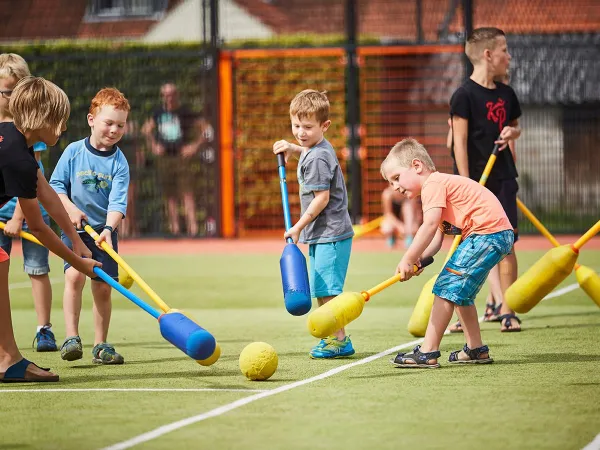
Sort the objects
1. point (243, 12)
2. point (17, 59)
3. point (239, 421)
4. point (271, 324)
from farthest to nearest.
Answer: point (243, 12) → point (271, 324) → point (17, 59) → point (239, 421)

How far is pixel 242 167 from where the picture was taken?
18875 mm

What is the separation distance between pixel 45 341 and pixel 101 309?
2.26ft

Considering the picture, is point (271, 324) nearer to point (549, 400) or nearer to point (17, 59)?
point (17, 59)

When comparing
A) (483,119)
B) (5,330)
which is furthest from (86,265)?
(483,119)

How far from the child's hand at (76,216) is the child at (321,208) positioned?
1.26m

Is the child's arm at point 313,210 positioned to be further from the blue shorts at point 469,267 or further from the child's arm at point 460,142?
the child's arm at point 460,142

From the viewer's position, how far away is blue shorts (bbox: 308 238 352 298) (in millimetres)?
7426

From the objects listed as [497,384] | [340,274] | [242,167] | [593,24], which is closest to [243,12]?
[242,167]

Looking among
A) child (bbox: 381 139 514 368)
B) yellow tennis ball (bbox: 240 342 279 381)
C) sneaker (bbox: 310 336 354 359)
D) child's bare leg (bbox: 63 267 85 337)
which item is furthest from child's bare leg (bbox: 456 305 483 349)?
child's bare leg (bbox: 63 267 85 337)

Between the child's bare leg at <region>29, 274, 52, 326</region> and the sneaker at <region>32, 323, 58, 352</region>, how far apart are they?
0.06 metres

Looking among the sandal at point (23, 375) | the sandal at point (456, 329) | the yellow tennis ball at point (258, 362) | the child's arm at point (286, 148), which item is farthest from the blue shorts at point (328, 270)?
the sandal at point (23, 375)

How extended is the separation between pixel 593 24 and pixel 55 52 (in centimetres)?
828

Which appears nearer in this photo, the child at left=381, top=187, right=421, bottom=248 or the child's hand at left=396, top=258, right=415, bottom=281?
the child's hand at left=396, top=258, right=415, bottom=281

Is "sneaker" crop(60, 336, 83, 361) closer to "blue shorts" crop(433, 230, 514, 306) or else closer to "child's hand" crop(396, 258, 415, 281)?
"child's hand" crop(396, 258, 415, 281)
